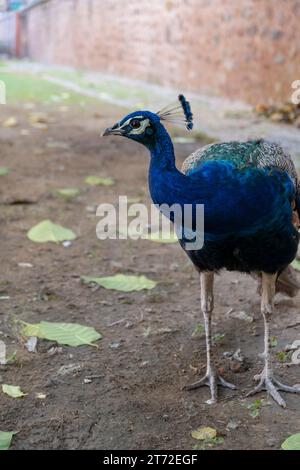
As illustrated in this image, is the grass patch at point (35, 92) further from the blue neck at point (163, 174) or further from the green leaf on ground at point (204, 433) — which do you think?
the green leaf on ground at point (204, 433)

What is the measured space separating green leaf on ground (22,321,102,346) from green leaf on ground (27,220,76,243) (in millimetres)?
1125

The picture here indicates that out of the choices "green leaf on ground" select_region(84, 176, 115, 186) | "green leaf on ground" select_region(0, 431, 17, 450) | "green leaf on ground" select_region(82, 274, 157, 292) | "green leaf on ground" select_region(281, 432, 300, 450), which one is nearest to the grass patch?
"green leaf on ground" select_region(84, 176, 115, 186)

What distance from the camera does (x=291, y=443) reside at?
→ 2.10m

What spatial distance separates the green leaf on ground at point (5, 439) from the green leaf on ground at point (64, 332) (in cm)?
69

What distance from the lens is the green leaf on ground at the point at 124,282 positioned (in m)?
3.39

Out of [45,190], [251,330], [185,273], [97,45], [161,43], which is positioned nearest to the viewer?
[251,330]

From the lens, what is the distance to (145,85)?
10.9 m

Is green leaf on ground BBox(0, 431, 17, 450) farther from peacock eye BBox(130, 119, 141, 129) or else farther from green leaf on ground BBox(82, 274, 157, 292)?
green leaf on ground BBox(82, 274, 157, 292)

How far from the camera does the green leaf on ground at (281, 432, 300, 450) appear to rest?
82.2 inches

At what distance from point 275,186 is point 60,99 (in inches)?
304

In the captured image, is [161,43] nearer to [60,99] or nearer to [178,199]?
Result: [60,99]

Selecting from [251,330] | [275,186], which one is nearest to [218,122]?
[251,330]

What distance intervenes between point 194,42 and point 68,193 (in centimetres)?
512

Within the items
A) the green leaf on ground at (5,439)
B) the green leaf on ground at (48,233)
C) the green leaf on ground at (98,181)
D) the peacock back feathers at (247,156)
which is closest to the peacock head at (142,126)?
the peacock back feathers at (247,156)
